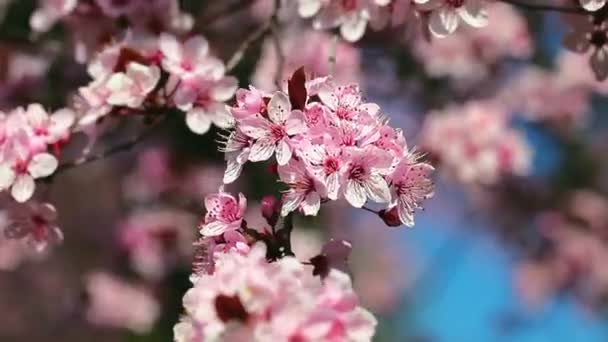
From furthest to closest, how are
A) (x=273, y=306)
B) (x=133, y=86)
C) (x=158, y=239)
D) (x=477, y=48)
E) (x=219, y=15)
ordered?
(x=158, y=239) → (x=477, y=48) → (x=219, y=15) → (x=133, y=86) → (x=273, y=306)

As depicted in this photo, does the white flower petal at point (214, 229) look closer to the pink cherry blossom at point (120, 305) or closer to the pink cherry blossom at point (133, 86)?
the pink cherry blossom at point (133, 86)

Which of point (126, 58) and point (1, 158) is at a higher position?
point (126, 58)

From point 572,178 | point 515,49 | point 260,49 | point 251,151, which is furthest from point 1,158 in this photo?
point 572,178

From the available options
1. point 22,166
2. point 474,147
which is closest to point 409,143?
point 474,147

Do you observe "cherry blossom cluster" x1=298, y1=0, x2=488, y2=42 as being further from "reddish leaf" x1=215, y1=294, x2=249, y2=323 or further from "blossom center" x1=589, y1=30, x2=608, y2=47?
"reddish leaf" x1=215, y1=294, x2=249, y2=323

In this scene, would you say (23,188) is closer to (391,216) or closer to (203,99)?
(203,99)

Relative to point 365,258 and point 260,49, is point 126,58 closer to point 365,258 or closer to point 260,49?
point 260,49
